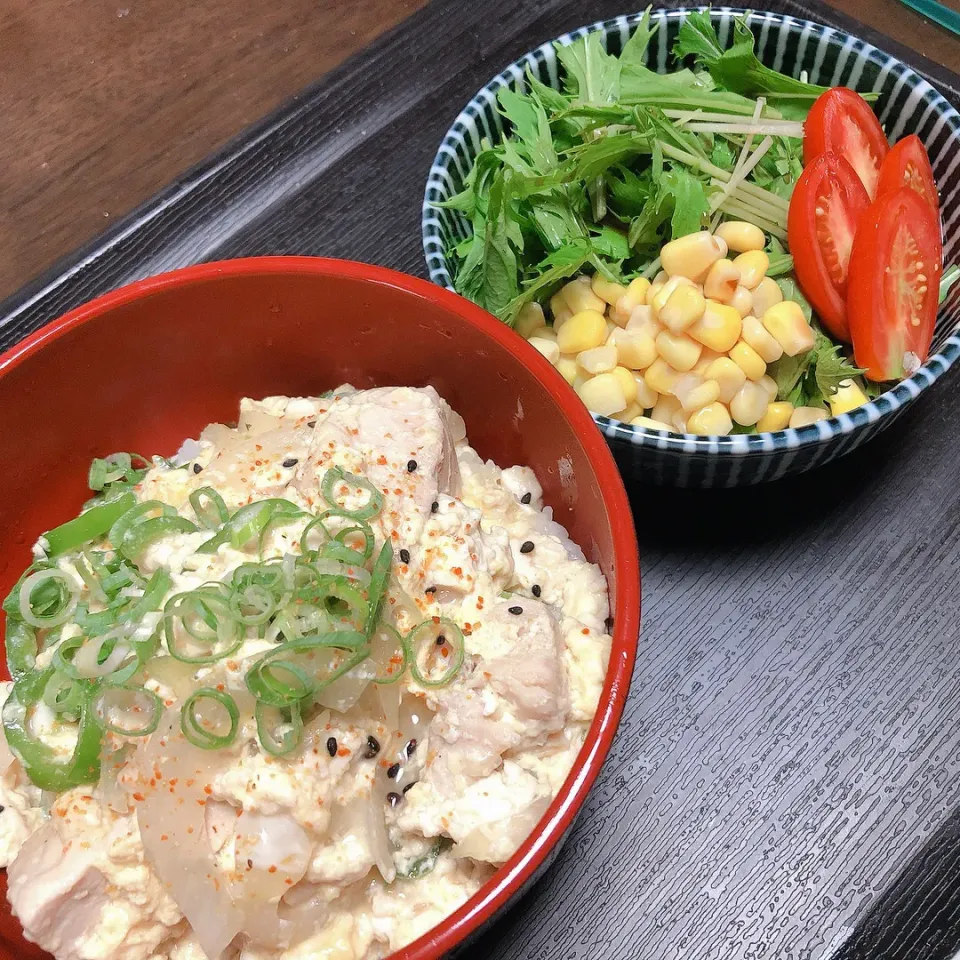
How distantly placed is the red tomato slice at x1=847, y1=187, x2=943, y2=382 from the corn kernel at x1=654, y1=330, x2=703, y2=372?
0.36m

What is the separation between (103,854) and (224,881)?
188mm

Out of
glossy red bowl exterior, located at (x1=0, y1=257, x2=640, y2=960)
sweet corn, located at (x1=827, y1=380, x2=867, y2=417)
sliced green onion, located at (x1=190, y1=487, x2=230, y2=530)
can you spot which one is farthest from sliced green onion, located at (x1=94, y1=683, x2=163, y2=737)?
sweet corn, located at (x1=827, y1=380, x2=867, y2=417)

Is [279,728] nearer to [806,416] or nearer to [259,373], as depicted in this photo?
[259,373]

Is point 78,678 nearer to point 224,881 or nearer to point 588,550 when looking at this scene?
point 224,881

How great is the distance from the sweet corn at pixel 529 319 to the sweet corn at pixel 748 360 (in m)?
0.47

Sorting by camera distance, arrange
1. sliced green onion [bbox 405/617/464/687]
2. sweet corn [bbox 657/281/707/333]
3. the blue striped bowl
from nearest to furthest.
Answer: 1. sliced green onion [bbox 405/617/464/687]
2. the blue striped bowl
3. sweet corn [bbox 657/281/707/333]

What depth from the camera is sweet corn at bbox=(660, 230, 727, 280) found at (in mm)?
1967

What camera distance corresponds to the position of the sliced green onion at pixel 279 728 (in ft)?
4.22

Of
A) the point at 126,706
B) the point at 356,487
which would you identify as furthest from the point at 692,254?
the point at 126,706

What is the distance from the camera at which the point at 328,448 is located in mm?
1560

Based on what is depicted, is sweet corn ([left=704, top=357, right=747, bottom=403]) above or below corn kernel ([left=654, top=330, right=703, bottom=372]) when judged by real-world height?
below

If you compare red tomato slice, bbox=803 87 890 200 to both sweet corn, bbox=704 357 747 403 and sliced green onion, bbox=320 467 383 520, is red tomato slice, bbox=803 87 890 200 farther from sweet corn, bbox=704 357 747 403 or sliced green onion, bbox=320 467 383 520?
sliced green onion, bbox=320 467 383 520

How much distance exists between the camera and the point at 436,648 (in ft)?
4.71

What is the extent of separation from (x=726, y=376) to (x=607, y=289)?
1.17 feet
